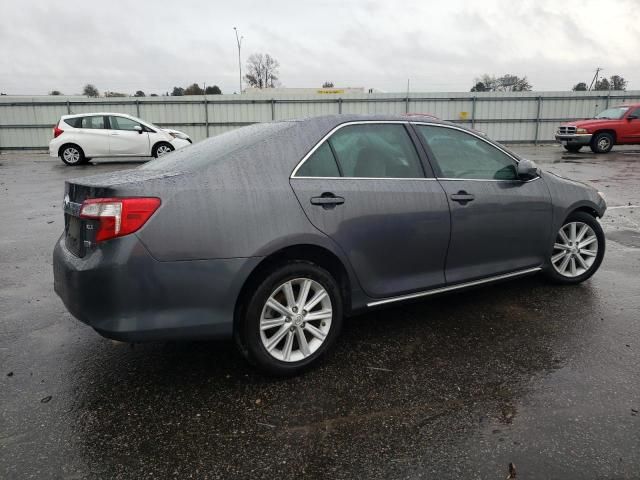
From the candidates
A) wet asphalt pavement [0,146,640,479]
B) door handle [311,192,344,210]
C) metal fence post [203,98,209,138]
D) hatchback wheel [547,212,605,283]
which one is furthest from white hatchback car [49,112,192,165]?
door handle [311,192,344,210]

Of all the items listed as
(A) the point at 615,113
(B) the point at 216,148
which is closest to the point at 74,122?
(B) the point at 216,148

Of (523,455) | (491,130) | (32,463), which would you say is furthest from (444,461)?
(491,130)

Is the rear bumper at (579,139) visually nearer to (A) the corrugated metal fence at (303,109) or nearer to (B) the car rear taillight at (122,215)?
(A) the corrugated metal fence at (303,109)

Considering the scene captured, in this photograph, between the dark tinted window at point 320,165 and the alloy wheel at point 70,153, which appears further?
the alloy wheel at point 70,153

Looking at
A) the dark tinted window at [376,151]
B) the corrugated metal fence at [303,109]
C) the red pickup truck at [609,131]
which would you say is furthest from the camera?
the corrugated metal fence at [303,109]

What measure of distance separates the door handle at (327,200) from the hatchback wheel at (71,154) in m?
15.1

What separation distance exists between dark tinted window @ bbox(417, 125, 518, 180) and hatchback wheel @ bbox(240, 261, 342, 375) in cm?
129

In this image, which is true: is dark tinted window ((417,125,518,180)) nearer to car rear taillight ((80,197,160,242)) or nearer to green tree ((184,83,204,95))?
car rear taillight ((80,197,160,242))

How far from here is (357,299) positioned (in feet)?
10.5

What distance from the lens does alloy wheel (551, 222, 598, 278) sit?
4.44m

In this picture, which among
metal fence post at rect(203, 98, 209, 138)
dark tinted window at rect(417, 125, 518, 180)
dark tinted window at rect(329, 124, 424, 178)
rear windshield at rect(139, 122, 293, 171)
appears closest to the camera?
rear windshield at rect(139, 122, 293, 171)

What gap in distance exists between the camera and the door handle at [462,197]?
11.6 feet

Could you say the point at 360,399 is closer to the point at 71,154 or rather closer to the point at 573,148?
the point at 71,154

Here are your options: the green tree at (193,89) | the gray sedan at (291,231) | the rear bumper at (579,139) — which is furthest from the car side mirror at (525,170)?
the green tree at (193,89)
